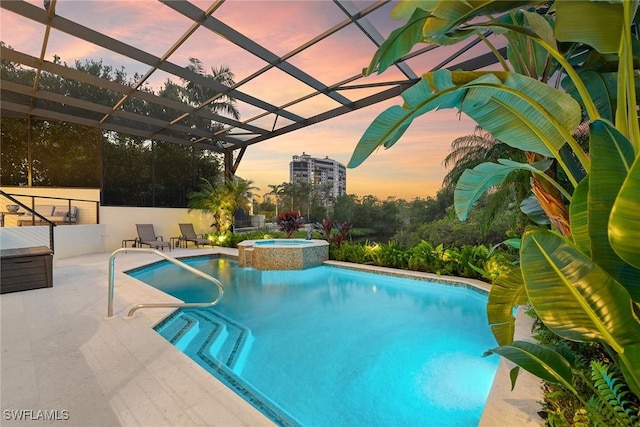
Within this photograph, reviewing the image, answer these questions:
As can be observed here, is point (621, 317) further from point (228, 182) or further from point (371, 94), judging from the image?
point (228, 182)

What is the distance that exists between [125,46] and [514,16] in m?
7.24

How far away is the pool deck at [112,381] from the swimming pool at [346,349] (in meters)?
0.61

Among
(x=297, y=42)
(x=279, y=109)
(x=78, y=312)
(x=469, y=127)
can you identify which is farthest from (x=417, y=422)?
(x=469, y=127)

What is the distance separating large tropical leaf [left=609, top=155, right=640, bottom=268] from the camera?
884mm

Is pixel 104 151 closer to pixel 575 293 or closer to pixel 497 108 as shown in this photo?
pixel 497 108

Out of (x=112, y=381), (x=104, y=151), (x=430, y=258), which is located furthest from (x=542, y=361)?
(x=104, y=151)

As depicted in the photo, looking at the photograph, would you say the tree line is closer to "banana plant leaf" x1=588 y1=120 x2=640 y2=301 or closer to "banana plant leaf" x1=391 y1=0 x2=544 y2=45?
"banana plant leaf" x1=391 y1=0 x2=544 y2=45

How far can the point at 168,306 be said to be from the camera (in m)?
4.14

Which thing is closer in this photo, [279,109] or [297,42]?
[297,42]

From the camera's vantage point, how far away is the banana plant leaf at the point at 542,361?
1.49 metres

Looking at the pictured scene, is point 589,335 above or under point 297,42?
under
